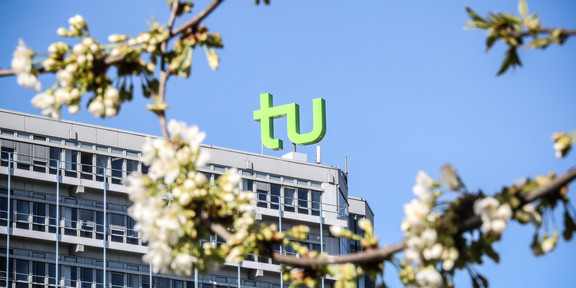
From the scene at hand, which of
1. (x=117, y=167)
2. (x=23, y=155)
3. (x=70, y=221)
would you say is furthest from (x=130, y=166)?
(x=23, y=155)

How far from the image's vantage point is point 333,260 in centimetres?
631

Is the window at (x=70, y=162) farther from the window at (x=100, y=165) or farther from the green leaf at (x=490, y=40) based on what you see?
the green leaf at (x=490, y=40)

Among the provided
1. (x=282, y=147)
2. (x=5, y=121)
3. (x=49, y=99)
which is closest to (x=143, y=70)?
(x=49, y=99)

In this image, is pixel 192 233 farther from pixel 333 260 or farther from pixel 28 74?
pixel 28 74

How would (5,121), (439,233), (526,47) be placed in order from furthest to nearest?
(5,121), (526,47), (439,233)

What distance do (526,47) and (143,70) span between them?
8.52ft

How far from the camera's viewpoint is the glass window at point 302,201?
9775cm

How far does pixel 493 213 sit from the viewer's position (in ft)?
19.0

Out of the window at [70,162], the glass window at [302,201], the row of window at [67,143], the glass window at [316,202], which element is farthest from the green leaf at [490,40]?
the glass window at [316,202]

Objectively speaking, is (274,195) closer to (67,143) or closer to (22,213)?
(67,143)

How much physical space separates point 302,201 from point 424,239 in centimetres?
9236

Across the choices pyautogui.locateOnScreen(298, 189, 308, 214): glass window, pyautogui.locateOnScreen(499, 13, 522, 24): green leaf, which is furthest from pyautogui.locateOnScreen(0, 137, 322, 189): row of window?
pyautogui.locateOnScreen(499, 13, 522, 24): green leaf

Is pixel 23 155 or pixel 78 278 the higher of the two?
pixel 23 155

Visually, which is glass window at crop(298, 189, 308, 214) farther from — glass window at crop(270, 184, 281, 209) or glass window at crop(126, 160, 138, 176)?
glass window at crop(126, 160, 138, 176)
